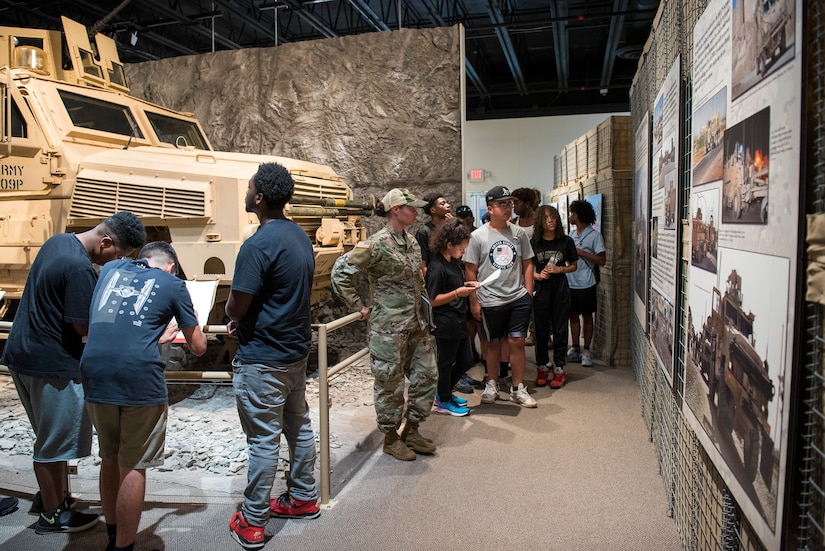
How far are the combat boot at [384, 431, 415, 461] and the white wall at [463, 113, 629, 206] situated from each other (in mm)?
9839

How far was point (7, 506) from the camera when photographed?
328 cm

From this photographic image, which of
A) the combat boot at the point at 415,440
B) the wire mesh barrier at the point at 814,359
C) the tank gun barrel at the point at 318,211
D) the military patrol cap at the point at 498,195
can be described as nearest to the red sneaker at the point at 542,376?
the military patrol cap at the point at 498,195

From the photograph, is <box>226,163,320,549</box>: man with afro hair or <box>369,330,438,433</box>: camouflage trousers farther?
<box>369,330,438,433</box>: camouflage trousers

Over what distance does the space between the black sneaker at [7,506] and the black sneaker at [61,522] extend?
31 cm

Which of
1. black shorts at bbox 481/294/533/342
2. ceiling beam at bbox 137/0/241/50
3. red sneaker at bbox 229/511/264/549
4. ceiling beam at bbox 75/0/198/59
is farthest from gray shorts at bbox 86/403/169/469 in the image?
ceiling beam at bbox 75/0/198/59

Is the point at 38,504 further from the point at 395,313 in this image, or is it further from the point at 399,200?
the point at 399,200

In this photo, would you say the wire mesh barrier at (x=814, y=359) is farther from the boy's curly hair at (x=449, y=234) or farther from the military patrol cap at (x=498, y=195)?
the military patrol cap at (x=498, y=195)

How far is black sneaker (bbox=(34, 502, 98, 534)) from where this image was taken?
10.0ft

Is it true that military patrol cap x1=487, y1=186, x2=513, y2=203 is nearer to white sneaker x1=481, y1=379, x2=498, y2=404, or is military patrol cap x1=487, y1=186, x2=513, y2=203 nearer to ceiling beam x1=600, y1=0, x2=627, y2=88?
white sneaker x1=481, y1=379, x2=498, y2=404

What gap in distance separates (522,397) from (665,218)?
2.14 metres

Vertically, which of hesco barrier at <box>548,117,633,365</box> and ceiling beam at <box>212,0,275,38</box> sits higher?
ceiling beam at <box>212,0,275,38</box>

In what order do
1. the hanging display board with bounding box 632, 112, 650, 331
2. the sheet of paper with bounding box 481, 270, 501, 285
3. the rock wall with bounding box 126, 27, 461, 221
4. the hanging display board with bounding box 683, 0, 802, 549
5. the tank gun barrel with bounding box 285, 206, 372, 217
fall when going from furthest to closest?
the rock wall with bounding box 126, 27, 461, 221 < the tank gun barrel with bounding box 285, 206, 372, 217 < the sheet of paper with bounding box 481, 270, 501, 285 < the hanging display board with bounding box 632, 112, 650, 331 < the hanging display board with bounding box 683, 0, 802, 549

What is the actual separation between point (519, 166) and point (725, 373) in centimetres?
1176

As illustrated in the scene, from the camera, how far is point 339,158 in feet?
27.9
